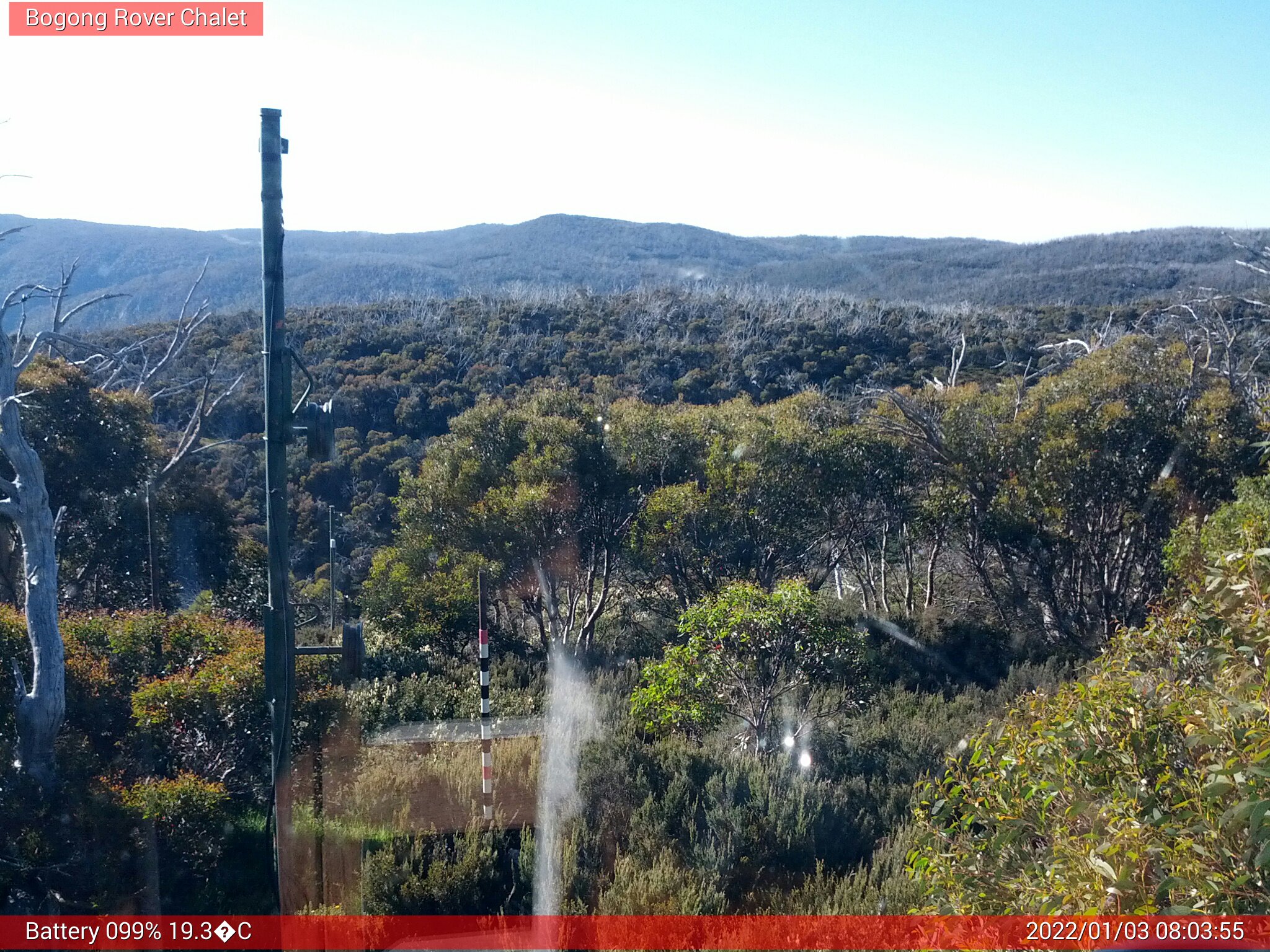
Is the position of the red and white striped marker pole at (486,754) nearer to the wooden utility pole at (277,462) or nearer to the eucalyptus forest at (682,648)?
the eucalyptus forest at (682,648)

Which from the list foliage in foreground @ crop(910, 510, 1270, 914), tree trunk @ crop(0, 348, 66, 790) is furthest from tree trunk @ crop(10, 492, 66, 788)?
foliage in foreground @ crop(910, 510, 1270, 914)

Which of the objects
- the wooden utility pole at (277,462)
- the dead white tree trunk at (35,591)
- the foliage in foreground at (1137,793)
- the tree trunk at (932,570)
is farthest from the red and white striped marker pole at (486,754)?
the tree trunk at (932,570)

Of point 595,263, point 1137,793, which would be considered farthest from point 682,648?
point 595,263

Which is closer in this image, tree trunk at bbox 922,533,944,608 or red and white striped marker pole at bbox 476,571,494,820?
red and white striped marker pole at bbox 476,571,494,820

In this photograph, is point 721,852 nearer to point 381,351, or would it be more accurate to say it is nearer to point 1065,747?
point 1065,747

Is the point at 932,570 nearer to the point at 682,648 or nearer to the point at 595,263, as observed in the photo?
the point at 682,648
